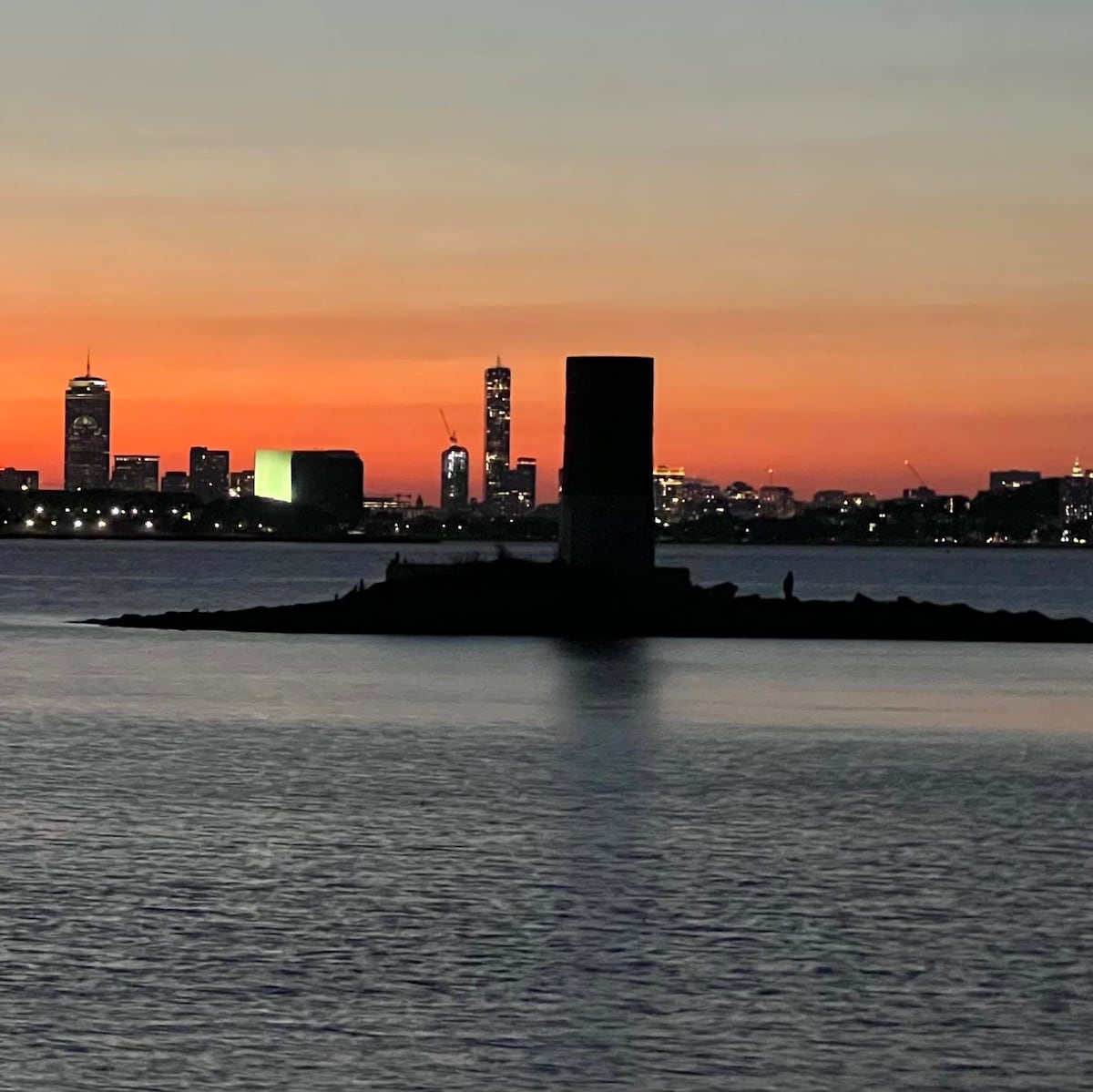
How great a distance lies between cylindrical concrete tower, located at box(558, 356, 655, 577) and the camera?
85.8m

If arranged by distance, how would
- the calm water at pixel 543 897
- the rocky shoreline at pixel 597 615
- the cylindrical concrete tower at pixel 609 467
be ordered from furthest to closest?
the cylindrical concrete tower at pixel 609 467 < the rocky shoreline at pixel 597 615 < the calm water at pixel 543 897

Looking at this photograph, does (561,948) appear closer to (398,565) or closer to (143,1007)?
(143,1007)

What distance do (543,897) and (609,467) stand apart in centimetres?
6426

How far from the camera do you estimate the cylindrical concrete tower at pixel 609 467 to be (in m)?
85.8

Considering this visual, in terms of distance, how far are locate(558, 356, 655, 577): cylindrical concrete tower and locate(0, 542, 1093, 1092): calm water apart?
3738 cm

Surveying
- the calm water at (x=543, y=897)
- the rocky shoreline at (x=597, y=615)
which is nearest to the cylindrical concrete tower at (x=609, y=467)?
the rocky shoreline at (x=597, y=615)

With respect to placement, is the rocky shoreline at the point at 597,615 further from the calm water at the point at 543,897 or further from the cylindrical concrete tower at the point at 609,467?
the calm water at the point at 543,897

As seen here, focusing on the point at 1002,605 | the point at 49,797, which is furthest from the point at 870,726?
the point at 1002,605

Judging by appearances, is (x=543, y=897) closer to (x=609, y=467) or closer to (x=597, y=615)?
(x=597, y=615)

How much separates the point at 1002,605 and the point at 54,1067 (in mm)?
129010

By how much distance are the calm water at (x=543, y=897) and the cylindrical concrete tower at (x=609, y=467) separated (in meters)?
37.4

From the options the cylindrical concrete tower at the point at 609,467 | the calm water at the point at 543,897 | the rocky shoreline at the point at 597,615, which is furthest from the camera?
the cylindrical concrete tower at the point at 609,467

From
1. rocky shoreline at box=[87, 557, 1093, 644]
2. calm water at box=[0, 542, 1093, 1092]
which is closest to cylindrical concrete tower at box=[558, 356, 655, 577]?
rocky shoreline at box=[87, 557, 1093, 644]

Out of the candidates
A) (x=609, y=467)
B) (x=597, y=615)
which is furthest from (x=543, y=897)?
(x=609, y=467)
